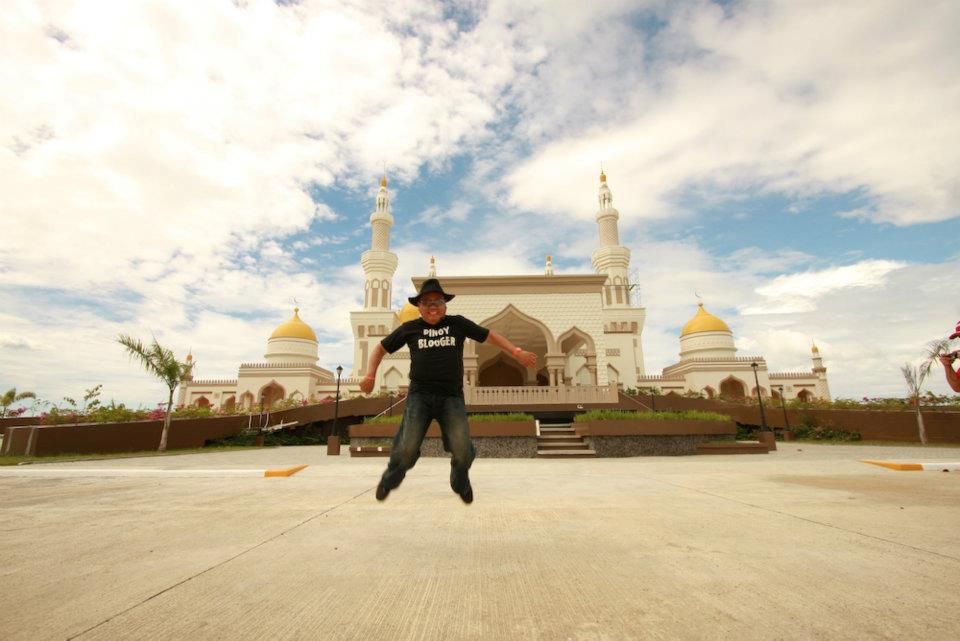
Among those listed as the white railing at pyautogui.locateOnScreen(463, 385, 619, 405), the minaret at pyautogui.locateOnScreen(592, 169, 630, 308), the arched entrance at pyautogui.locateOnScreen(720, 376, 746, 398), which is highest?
the minaret at pyautogui.locateOnScreen(592, 169, 630, 308)

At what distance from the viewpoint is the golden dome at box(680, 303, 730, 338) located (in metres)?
39.5

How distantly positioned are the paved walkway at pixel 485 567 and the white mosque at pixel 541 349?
1607 centimetres

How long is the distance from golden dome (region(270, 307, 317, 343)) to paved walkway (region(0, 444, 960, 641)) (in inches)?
1466

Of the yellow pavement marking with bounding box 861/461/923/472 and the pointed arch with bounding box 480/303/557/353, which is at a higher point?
the pointed arch with bounding box 480/303/557/353

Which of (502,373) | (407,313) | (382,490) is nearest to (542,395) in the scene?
(502,373)

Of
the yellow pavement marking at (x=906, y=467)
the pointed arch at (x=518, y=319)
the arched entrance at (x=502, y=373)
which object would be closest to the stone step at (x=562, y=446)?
the yellow pavement marking at (x=906, y=467)

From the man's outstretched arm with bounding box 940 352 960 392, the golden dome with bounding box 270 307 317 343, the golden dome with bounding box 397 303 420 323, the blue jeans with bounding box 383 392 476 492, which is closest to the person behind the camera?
the blue jeans with bounding box 383 392 476 492

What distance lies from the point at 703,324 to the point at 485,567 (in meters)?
41.9

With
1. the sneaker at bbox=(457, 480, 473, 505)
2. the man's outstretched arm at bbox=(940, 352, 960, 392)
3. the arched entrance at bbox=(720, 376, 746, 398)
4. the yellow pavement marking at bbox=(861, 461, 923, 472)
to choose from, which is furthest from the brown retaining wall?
the arched entrance at bbox=(720, 376, 746, 398)

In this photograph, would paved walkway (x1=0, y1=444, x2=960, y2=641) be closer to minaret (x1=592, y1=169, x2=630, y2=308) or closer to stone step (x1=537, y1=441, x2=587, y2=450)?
stone step (x1=537, y1=441, x2=587, y2=450)

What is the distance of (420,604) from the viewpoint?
2.05 m

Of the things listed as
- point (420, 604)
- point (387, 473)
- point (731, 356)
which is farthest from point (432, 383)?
point (731, 356)

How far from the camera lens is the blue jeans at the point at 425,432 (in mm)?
3701

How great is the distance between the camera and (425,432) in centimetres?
369
